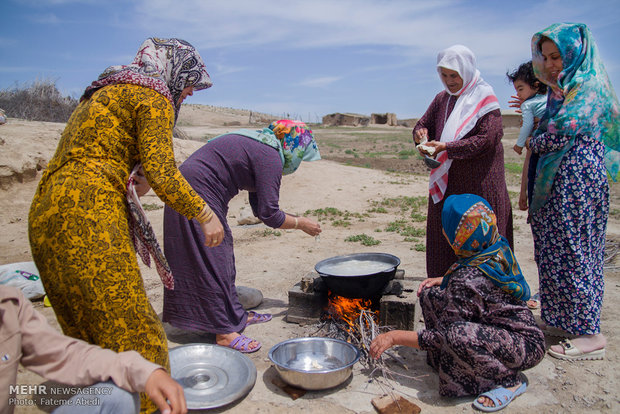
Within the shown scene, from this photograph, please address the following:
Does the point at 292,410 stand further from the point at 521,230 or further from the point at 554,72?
the point at 521,230

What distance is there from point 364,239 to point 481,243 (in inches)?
155

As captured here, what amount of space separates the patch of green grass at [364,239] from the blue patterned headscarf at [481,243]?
3.68m

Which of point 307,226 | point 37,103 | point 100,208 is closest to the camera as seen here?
point 100,208

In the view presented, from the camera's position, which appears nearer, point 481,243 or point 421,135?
point 481,243

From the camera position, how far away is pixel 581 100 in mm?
3027

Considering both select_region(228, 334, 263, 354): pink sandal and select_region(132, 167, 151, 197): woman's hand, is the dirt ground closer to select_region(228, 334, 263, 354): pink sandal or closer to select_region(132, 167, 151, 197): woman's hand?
select_region(228, 334, 263, 354): pink sandal

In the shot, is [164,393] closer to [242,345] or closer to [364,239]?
[242,345]

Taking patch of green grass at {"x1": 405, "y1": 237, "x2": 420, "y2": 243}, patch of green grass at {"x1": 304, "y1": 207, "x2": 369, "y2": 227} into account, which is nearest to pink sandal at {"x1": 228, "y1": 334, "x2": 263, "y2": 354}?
patch of green grass at {"x1": 405, "y1": 237, "x2": 420, "y2": 243}

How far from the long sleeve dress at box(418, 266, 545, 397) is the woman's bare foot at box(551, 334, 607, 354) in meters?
0.80

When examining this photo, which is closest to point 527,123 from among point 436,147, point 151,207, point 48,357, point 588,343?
point 436,147

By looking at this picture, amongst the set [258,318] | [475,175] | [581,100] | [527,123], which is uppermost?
[581,100]

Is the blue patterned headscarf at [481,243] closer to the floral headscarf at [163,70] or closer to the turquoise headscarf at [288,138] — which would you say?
the turquoise headscarf at [288,138]

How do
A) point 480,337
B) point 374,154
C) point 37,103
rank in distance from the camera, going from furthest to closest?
point 374,154 → point 37,103 → point 480,337

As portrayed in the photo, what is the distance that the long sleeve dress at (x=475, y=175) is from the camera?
3.49 meters
